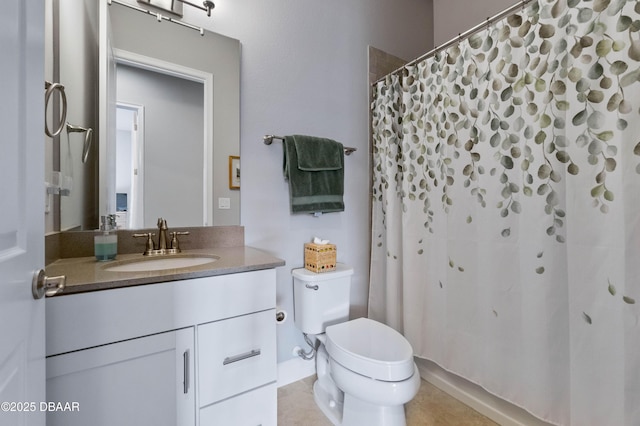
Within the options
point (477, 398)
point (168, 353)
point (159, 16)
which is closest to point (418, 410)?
point (477, 398)

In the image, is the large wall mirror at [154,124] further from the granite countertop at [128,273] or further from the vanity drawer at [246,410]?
the vanity drawer at [246,410]

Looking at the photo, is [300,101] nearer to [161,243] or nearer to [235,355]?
[161,243]

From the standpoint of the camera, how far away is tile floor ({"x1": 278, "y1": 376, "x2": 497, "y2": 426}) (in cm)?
141

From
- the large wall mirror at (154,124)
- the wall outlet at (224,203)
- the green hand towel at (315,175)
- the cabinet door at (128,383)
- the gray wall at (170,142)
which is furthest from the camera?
the green hand towel at (315,175)

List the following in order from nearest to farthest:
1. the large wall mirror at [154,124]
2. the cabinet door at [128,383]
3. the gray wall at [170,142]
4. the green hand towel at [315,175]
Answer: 1. the cabinet door at [128,383]
2. the large wall mirror at [154,124]
3. the gray wall at [170,142]
4. the green hand towel at [315,175]

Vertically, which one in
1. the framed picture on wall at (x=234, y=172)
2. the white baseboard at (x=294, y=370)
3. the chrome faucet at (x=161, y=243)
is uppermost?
the framed picture on wall at (x=234, y=172)

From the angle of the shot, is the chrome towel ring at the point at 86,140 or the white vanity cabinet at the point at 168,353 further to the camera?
the chrome towel ring at the point at 86,140

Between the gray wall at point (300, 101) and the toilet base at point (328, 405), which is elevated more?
the gray wall at point (300, 101)

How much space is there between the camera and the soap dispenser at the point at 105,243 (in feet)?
3.62

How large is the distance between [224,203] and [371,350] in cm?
105

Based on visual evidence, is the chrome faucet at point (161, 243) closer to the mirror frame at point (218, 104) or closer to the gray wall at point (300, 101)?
the mirror frame at point (218, 104)

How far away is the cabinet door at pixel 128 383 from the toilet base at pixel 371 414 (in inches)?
28.1

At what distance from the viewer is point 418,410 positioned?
150cm

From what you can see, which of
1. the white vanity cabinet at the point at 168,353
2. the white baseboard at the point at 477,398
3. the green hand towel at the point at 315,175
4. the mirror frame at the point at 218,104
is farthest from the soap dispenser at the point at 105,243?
the white baseboard at the point at 477,398
